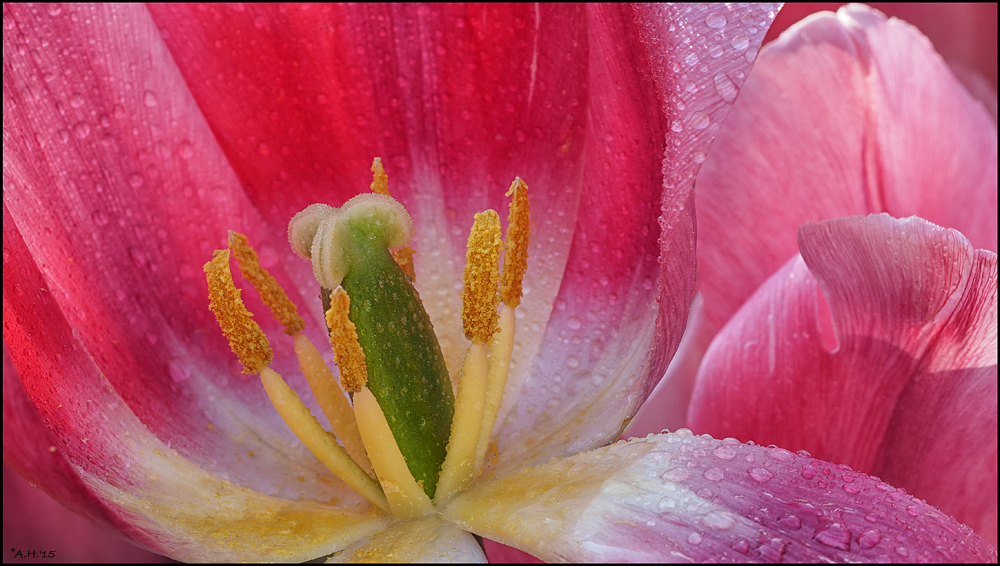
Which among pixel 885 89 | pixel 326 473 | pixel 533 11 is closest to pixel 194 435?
pixel 326 473

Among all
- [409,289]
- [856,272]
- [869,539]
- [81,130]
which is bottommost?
[869,539]

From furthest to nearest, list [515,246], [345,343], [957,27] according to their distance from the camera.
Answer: [957,27] < [515,246] < [345,343]

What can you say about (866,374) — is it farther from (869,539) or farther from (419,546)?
(419,546)

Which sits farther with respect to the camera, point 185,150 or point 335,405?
point 185,150

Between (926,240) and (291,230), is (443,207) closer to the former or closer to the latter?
(291,230)

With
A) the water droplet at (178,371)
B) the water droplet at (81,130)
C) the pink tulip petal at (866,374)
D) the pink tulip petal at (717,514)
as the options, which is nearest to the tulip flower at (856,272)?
the pink tulip petal at (866,374)

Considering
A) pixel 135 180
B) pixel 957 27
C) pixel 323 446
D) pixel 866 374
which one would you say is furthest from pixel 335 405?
pixel 957 27

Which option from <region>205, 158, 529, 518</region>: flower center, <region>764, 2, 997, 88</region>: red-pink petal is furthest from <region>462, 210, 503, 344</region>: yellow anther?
<region>764, 2, 997, 88</region>: red-pink petal

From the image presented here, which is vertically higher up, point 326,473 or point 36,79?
point 36,79
